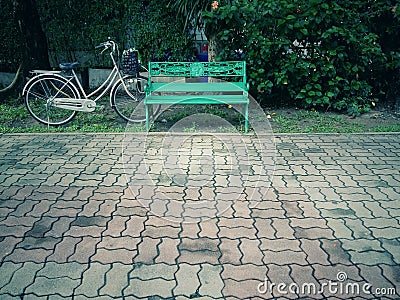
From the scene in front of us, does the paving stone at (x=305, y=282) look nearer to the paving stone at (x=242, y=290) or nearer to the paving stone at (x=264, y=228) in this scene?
the paving stone at (x=242, y=290)

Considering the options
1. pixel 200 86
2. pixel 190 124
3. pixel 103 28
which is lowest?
pixel 190 124

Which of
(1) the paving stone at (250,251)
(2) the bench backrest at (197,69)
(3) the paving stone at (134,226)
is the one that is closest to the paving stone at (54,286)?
(3) the paving stone at (134,226)

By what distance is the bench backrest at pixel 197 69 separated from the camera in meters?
7.05

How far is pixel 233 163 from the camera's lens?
5.07 metres

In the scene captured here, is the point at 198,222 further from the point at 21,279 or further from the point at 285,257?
the point at 21,279

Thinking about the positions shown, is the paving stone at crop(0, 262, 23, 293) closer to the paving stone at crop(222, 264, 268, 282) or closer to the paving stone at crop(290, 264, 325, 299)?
the paving stone at crop(222, 264, 268, 282)

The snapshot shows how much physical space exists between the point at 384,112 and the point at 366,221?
450cm

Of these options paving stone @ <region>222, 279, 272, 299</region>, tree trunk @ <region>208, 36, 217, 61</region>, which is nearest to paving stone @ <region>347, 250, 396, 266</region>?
paving stone @ <region>222, 279, 272, 299</region>

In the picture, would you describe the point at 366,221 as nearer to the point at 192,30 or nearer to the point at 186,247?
the point at 186,247

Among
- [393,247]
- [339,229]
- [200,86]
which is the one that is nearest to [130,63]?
[200,86]

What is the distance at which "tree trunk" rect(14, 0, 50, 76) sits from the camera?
325 inches

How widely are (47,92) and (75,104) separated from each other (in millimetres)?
512

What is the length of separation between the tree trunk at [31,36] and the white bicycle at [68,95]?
1.56 meters

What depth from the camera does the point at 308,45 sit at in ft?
24.4
